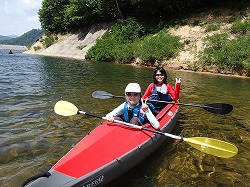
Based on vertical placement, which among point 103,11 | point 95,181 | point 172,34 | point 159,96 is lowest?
point 95,181

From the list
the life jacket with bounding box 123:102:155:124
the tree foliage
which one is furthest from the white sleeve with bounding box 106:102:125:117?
the tree foliage

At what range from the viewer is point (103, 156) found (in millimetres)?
4684

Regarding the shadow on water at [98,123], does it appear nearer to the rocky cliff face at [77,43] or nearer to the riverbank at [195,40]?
the riverbank at [195,40]

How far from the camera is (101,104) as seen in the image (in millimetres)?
10250

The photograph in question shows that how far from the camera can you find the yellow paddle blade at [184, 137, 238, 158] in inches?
202

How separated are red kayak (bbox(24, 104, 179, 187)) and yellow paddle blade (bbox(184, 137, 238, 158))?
2.91 ft

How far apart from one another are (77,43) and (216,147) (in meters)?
37.4

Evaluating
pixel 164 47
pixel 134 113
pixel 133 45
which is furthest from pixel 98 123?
pixel 133 45

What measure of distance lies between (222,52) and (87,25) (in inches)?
1138

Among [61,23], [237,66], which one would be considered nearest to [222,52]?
[237,66]

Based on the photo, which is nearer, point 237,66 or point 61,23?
point 237,66

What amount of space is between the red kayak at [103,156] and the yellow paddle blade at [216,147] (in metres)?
0.89

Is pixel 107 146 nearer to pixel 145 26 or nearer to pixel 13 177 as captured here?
pixel 13 177

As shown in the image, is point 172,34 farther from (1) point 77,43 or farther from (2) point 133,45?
(1) point 77,43
